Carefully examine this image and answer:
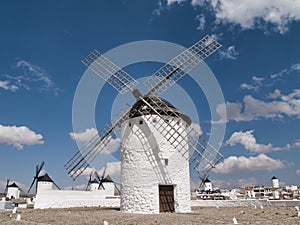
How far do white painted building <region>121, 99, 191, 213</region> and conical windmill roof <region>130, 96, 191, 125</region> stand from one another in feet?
0.62

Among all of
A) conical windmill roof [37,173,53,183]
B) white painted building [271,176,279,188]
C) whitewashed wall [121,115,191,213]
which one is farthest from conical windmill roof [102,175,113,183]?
white painted building [271,176,279,188]

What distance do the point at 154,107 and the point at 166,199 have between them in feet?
18.0

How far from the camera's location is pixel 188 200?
15422 millimetres

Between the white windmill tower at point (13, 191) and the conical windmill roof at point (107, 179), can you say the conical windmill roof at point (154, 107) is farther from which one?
the white windmill tower at point (13, 191)

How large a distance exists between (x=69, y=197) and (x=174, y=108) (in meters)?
13.9

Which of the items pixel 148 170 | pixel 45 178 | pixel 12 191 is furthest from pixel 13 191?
pixel 148 170

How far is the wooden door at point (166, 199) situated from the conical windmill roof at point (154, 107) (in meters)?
4.39

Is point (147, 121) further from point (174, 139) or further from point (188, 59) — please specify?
point (188, 59)

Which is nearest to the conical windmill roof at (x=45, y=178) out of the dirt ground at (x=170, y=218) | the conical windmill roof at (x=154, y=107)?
the dirt ground at (x=170, y=218)

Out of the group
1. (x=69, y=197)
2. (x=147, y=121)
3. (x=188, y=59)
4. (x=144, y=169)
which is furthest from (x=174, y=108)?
(x=69, y=197)

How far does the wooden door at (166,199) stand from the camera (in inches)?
579

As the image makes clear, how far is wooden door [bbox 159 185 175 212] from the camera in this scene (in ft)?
48.3

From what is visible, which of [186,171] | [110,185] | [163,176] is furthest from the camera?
[110,185]

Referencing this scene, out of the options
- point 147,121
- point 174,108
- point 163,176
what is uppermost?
point 174,108
